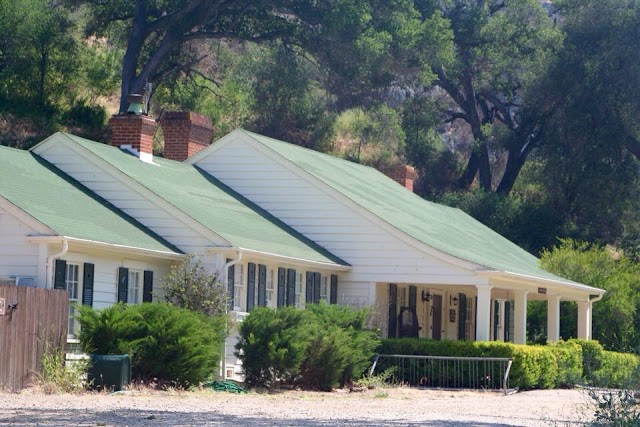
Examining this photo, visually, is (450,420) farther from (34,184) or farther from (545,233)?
(545,233)

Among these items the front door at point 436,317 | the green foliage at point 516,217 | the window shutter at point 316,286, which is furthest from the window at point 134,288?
the green foliage at point 516,217

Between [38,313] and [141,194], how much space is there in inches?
229

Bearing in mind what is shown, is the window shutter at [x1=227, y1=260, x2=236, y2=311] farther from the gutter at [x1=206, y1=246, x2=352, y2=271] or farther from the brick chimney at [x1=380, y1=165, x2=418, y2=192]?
the brick chimney at [x1=380, y1=165, x2=418, y2=192]

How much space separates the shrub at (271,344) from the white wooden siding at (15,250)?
4.40 metres

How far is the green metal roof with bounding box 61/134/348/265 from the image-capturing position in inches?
1065

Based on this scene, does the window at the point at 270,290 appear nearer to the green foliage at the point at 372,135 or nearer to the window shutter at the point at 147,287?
the window shutter at the point at 147,287

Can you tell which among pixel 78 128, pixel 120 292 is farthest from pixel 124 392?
pixel 78 128

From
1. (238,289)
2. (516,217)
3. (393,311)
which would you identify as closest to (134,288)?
(238,289)

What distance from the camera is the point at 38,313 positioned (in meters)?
21.4

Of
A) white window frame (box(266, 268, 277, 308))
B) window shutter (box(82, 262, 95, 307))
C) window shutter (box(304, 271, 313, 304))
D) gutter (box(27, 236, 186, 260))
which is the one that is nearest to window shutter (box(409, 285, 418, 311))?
window shutter (box(304, 271, 313, 304))

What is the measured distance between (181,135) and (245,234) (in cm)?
683

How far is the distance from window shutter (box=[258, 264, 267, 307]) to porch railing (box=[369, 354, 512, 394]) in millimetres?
2805

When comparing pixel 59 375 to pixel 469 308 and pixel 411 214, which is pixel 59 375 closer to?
pixel 411 214

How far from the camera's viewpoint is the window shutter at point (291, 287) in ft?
96.0
